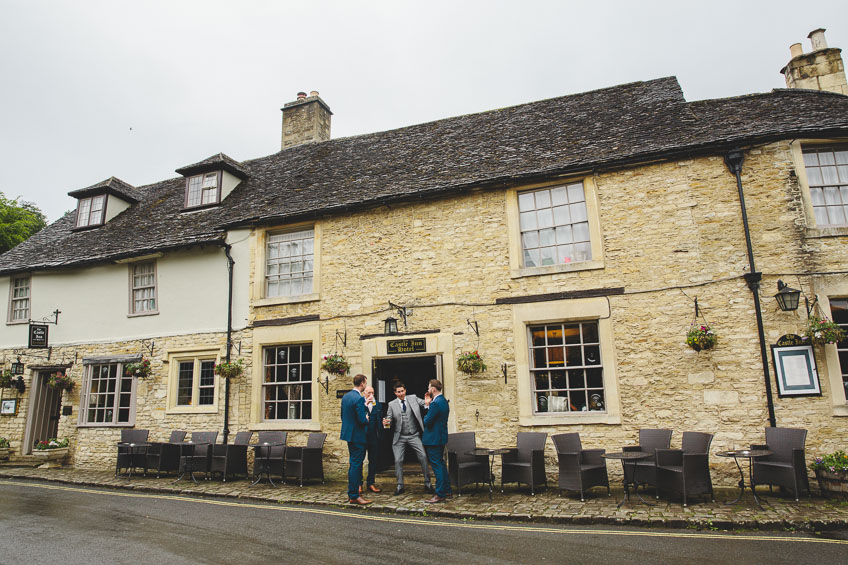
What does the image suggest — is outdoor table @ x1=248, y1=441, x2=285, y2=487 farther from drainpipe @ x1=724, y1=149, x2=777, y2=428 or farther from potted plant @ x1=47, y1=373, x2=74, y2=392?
drainpipe @ x1=724, y1=149, x2=777, y2=428

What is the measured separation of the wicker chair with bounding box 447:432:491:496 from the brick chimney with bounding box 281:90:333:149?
40.3 ft

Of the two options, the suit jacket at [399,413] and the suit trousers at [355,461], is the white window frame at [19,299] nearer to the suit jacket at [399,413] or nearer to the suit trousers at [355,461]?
the suit trousers at [355,461]

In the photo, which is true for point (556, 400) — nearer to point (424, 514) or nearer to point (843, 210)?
point (424, 514)

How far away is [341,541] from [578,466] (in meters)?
3.96

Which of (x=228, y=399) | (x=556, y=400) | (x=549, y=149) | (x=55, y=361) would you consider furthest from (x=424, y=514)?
(x=55, y=361)

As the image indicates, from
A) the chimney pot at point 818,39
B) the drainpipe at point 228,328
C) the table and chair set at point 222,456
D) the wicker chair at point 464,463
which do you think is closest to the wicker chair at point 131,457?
the table and chair set at point 222,456

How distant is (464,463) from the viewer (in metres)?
9.20

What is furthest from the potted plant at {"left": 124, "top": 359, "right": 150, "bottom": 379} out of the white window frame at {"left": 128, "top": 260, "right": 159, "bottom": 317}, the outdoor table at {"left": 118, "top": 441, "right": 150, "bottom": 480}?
the outdoor table at {"left": 118, "top": 441, "right": 150, "bottom": 480}

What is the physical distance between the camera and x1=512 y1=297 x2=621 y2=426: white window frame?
966cm

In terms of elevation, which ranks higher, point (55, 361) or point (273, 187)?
point (273, 187)

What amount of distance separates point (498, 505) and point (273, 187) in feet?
34.2

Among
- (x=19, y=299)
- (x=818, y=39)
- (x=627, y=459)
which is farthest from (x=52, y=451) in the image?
(x=818, y=39)

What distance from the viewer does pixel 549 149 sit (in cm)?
1175

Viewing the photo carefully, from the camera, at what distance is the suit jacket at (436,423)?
350 inches
